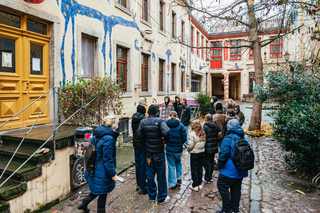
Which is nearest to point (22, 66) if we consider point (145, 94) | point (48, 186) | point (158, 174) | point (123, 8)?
point (48, 186)

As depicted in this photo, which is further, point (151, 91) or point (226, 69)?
point (226, 69)

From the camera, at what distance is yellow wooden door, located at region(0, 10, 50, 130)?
A: 17.3 ft

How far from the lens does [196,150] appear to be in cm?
492

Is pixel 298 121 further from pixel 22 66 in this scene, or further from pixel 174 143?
pixel 22 66

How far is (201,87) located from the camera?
85.5 feet

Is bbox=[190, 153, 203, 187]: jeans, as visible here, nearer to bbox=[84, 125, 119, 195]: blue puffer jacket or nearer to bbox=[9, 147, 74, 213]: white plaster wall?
bbox=[84, 125, 119, 195]: blue puffer jacket

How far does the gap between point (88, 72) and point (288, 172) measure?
6.76 metres

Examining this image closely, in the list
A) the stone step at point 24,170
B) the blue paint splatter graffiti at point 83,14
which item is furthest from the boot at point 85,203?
the blue paint splatter graffiti at point 83,14

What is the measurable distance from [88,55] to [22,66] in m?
2.54

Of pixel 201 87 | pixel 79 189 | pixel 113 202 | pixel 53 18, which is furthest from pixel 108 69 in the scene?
pixel 201 87

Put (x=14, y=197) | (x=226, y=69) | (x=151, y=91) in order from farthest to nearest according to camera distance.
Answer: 1. (x=226, y=69)
2. (x=151, y=91)
3. (x=14, y=197)

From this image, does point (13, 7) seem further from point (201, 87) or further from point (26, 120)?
point (201, 87)

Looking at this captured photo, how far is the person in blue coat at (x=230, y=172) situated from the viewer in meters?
3.71

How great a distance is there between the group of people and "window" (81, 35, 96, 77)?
3.53 metres
